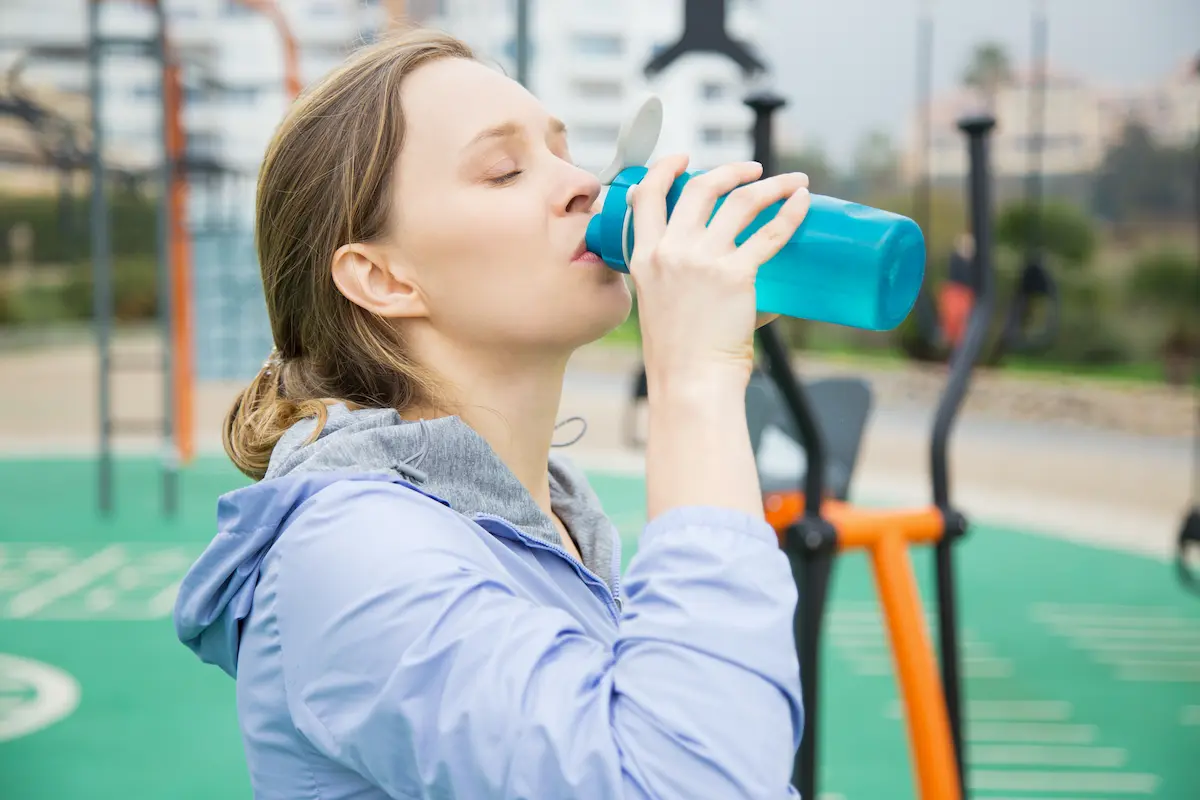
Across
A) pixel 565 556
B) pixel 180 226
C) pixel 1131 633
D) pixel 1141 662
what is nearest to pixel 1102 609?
pixel 1131 633

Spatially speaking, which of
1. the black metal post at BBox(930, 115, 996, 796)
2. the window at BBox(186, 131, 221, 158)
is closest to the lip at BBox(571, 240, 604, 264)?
the black metal post at BBox(930, 115, 996, 796)

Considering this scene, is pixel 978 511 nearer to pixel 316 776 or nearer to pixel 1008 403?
pixel 1008 403

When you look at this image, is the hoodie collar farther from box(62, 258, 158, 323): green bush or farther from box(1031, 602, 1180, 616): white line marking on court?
box(62, 258, 158, 323): green bush

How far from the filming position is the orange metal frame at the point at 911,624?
1.75m

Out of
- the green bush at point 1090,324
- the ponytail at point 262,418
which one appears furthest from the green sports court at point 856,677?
the green bush at point 1090,324

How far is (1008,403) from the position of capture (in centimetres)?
959

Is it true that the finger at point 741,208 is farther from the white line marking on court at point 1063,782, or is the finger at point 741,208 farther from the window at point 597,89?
the window at point 597,89

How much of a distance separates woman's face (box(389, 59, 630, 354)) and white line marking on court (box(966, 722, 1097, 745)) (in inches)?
99.3

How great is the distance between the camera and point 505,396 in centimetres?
92

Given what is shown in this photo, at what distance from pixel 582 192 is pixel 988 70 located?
32.1 ft

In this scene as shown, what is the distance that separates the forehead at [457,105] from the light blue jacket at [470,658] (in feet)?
0.77

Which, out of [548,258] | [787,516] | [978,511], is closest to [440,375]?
[548,258]

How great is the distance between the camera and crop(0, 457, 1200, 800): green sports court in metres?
2.80

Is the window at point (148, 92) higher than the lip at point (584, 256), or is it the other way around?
the window at point (148, 92)
